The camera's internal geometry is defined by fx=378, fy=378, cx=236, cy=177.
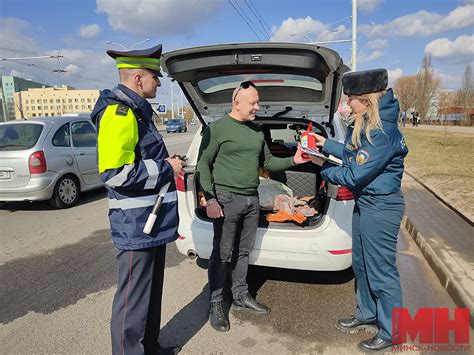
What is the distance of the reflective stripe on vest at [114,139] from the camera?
1979mm

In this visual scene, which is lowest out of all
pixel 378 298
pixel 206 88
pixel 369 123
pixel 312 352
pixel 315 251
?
pixel 312 352

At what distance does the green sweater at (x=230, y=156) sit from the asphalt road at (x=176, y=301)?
1.10 metres

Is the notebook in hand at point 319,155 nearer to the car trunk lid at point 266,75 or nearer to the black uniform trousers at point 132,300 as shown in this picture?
the car trunk lid at point 266,75

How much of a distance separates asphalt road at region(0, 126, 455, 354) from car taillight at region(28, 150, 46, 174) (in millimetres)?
1409

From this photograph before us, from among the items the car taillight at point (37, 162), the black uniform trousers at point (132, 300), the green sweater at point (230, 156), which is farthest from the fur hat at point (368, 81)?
the car taillight at point (37, 162)

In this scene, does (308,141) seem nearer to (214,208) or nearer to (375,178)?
(375,178)

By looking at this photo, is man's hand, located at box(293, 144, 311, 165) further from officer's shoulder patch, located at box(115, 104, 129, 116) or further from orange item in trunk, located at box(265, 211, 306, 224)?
officer's shoulder patch, located at box(115, 104, 129, 116)

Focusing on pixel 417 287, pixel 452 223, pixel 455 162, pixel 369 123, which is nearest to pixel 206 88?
pixel 369 123

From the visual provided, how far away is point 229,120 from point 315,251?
51.1 inches

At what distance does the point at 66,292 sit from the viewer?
12.0 feet

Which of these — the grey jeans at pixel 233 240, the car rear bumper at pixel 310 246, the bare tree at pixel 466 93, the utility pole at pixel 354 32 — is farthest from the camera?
the bare tree at pixel 466 93

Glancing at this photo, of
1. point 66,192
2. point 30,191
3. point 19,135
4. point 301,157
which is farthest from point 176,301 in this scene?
point 19,135

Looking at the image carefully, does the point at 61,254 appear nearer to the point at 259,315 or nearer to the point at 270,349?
the point at 259,315

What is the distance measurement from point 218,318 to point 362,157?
1.69 meters
